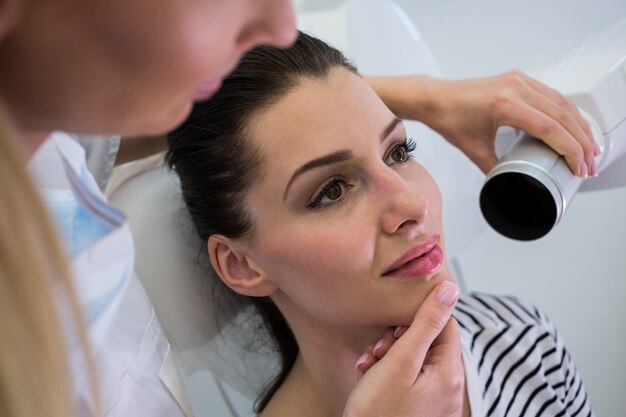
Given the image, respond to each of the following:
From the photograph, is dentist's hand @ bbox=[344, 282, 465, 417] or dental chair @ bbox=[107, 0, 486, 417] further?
dental chair @ bbox=[107, 0, 486, 417]

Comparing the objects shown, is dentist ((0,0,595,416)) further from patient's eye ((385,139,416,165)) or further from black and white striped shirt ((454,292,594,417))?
black and white striped shirt ((454,292,594,417))

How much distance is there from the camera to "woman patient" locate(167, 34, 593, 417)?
880 mm

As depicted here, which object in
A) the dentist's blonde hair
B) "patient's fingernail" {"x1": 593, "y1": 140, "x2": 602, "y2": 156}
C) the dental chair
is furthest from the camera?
the dental chair

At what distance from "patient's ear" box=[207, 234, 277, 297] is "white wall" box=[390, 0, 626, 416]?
3.36 ft

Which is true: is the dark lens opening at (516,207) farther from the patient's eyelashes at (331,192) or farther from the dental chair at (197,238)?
the dental chair at (197,238)

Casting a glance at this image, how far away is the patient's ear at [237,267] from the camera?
0.97 m

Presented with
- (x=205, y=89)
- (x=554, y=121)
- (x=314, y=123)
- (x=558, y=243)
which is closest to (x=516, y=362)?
(x=554, y=121)

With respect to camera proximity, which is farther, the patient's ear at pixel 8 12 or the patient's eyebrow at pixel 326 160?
the patient's eyebrow at pixel 326 160

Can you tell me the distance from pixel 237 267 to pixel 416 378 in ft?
0.98

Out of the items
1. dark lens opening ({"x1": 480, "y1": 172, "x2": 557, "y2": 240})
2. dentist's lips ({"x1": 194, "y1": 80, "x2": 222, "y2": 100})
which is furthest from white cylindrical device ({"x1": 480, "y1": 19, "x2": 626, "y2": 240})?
dentist's lips ({"x1": 194, "y1": 80, "x2": 222, "y2": 100})

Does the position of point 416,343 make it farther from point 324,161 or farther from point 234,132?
point 234,132

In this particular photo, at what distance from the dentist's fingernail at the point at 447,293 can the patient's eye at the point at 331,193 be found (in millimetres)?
154

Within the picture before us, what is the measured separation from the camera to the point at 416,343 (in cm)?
80

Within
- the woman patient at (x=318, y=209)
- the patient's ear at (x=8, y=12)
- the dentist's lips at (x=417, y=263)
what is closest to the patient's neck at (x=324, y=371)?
the woman patient at (x=318, y=209)
